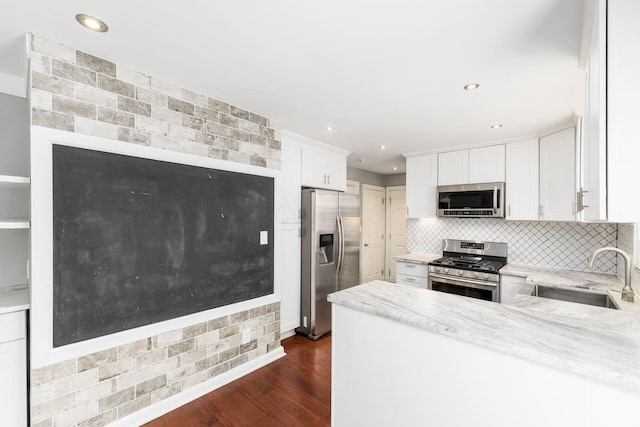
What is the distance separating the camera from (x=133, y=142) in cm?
204

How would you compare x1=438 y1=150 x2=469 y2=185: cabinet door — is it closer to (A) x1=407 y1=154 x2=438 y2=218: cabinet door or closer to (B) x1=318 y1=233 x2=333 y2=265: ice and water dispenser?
(A) x1=407 y1=154 x2=438 y2=218: cabinet door

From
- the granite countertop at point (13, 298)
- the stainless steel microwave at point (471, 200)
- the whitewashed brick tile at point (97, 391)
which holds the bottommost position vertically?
the whitewashed brick tile at point (97, 391)

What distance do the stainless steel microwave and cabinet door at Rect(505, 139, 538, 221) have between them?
0.11 metres

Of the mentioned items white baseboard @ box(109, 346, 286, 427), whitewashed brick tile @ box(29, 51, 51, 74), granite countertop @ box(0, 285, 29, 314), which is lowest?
white baseboard @ box(109, 346, 286, 427)

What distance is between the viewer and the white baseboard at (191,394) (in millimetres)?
2027

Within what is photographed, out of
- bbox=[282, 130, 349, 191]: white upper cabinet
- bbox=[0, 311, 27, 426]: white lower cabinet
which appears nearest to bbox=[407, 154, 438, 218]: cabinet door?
bbox=[282, 130, 349, 191]: white upper cabinet

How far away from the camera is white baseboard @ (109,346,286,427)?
6.65ft

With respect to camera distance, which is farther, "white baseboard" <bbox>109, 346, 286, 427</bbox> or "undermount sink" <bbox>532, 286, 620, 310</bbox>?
"undermount sink" <bbox>532, 286, 620, 310</bbox>

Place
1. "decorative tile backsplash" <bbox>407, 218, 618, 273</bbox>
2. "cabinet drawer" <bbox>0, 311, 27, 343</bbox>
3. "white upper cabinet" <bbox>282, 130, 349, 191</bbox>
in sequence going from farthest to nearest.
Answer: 1. "white upper cabinet" <bbox>282, 130, 349, 191</bbox>
2. "decorative tile backsplash" <bbox>407, 218, 618, 273</bbox>
3. "cabinet drawer" <bbox>0, 311, 27, 343</bbox>

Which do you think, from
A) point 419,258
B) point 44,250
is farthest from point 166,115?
point 419,258

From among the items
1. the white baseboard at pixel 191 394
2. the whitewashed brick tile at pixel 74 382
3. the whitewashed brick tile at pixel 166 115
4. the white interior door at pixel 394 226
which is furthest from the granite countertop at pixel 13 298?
the white interior door at pixel 394 226

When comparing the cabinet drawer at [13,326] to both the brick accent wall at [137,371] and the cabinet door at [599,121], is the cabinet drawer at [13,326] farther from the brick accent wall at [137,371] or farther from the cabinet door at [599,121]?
the cabinet door at [599,121]

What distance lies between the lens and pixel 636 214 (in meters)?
0.96

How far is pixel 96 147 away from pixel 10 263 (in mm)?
1126
